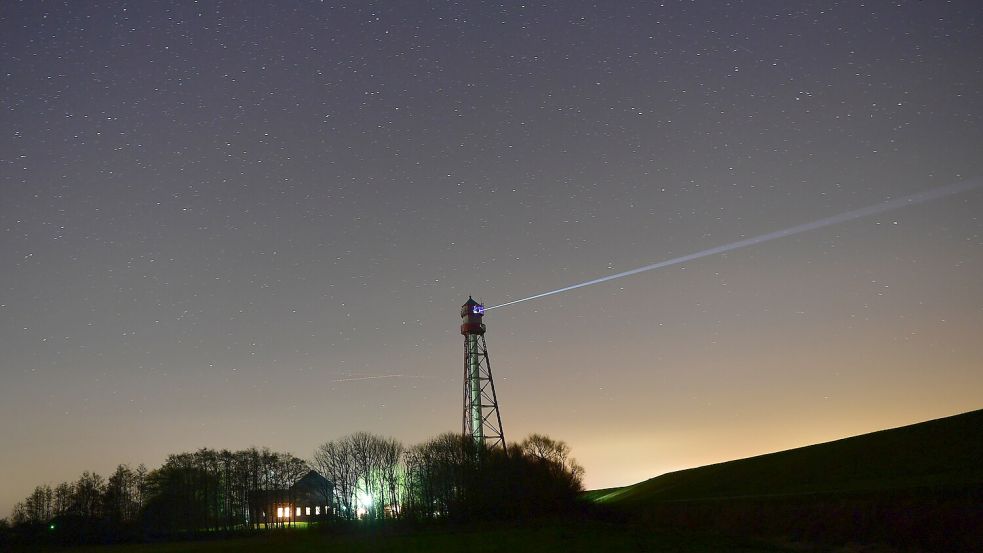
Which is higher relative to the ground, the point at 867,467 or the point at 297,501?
the point at 297,501

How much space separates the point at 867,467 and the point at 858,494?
1448 cm

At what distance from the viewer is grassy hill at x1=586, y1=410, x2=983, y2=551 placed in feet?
132

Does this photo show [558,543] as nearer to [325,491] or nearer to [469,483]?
[469,483]

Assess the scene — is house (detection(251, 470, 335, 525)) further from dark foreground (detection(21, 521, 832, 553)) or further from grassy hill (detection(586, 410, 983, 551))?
dark foreground (detection(21, 521, 832, 553))

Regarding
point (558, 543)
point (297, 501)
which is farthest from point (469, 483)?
point (297, 501)

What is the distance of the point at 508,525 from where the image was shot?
5775 centimetres

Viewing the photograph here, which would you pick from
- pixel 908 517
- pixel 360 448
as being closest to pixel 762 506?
pixel 908 517

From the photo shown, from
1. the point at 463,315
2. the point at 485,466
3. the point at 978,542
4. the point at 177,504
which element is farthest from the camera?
the point at 177,504

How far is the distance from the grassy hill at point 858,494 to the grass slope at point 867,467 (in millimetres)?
100

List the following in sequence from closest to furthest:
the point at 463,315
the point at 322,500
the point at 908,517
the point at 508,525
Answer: the point at 908,517
the point at 508,525
the point at 463,315
the point at 322,500

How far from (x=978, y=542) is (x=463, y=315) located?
50393mm

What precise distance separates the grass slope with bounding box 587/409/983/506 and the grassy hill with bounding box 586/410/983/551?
3.9 inches

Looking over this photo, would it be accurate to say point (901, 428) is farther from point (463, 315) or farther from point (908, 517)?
point (463, 315)

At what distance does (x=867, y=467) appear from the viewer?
2395 inches
